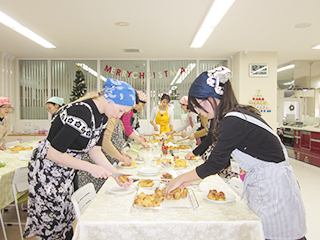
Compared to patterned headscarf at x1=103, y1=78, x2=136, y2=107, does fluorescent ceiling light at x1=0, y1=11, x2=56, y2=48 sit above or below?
above

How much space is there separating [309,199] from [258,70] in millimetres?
3469

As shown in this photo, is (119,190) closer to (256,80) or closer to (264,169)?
(264,169)

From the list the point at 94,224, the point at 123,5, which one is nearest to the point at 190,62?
the point at 123,5

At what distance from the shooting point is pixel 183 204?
55.9 inches

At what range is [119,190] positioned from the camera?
5.48ft

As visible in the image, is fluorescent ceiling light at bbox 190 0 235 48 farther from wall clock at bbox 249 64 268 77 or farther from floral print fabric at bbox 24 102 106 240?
floral print fabric at bbox 24 102 106 240

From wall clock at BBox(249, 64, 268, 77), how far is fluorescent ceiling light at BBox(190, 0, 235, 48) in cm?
181

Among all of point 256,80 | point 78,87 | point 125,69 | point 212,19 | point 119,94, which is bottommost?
point 119,94

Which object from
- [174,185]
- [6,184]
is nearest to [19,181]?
[6,184]

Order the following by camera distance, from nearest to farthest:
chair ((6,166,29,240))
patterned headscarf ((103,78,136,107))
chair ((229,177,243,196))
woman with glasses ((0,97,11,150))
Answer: patterned headscarf ((103,78,136,107))
chair ((229,177,243,196))
chair ((6,166,29,240))
woman with glasses ((0,97,11,150))

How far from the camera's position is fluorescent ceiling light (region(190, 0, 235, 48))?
134 inches

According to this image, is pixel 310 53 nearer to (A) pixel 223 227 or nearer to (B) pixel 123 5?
(B) pixel 123 5

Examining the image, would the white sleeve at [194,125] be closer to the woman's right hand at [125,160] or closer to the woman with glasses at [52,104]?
the woman's right hand at [125,160]

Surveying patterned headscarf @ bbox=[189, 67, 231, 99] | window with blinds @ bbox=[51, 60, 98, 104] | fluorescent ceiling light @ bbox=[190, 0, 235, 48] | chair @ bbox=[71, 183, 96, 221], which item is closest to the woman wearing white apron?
patterned headscarf @ bbox=[189, 67, 231, 99]
